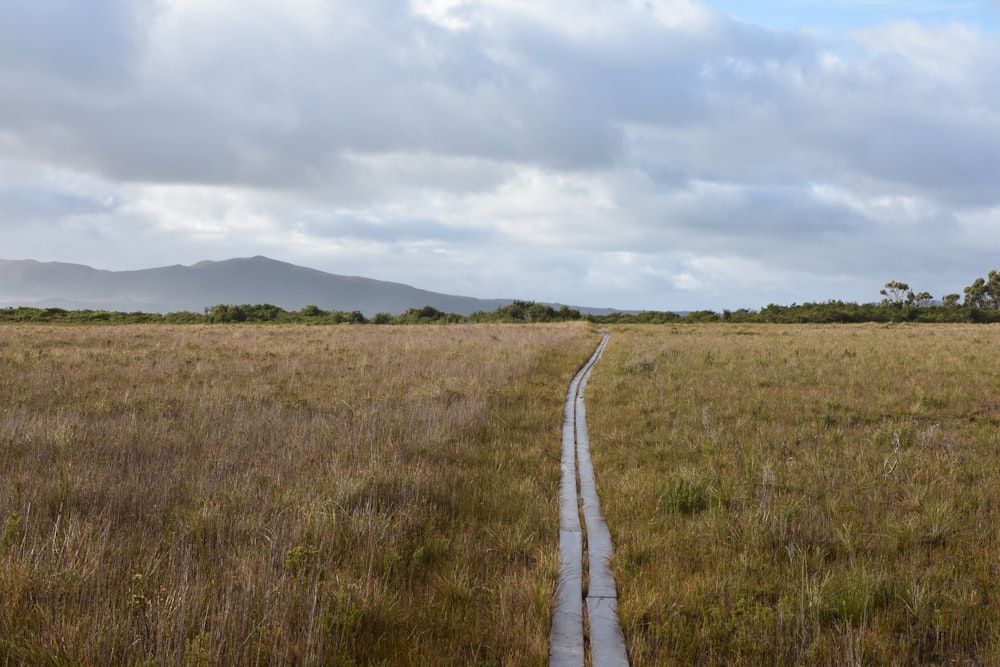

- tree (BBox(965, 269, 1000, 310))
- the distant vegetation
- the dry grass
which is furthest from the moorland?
tree (BBox(965, 269, 1000, 310))

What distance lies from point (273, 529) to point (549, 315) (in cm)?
6832

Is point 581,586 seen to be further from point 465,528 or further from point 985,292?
Result: point 985,292

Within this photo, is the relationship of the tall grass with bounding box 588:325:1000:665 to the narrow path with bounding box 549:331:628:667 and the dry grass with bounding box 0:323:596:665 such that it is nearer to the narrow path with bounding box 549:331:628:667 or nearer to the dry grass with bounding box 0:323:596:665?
the narrow path with bounding box 549:331:628:667

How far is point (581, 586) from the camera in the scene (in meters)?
4.61

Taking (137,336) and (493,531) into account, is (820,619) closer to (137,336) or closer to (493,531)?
(493,531)

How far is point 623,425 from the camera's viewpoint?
10547mm

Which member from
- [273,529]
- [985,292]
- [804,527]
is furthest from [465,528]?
[985,292]

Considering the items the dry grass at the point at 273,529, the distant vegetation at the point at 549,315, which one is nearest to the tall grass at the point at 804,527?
the dry grass at the point at 273,529

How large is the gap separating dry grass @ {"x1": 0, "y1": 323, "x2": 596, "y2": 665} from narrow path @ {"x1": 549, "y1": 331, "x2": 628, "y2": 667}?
0.50 ft

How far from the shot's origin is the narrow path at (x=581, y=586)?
3783 mm

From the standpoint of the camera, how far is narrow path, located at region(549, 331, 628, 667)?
378cm

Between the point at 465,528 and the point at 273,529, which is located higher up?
the point at 273,529

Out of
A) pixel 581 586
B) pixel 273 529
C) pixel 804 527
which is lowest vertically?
pixel 581 586

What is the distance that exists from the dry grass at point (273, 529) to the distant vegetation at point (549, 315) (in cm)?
4708
